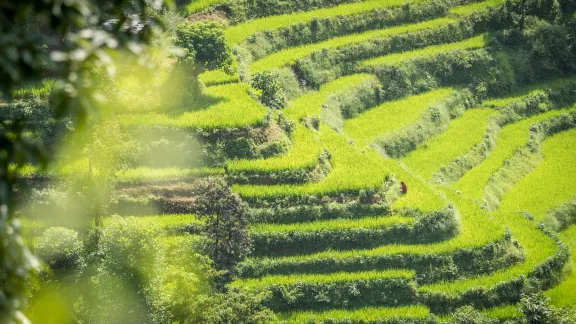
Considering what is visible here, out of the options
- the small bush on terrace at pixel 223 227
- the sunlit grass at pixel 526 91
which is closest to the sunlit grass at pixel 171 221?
the small bush on terrace at pixel 223 227

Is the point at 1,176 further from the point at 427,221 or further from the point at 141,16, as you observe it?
the point at 427,221

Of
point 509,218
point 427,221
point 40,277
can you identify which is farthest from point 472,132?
point 40,277

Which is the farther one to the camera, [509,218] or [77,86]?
[509,218]

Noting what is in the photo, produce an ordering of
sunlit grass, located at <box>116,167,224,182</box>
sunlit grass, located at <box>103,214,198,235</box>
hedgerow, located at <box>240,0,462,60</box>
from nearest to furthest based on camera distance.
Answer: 1. sunlit grass, located at <box>103,214,198,235</box>
2. sunlit grass, located at <box>116,167,224,182</box>
3. hedgerow, located at <box>240,0,462,60</box>

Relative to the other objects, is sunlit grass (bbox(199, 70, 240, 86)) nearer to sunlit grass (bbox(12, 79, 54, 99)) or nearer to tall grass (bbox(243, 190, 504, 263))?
sunlit grass (bbox(12, 79, 54, 99))

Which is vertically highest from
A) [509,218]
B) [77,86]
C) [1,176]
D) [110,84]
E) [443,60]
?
[77,86]

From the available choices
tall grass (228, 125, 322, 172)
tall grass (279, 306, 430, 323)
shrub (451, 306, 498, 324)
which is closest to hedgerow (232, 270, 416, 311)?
tall grass (279, 306, 430, 323)

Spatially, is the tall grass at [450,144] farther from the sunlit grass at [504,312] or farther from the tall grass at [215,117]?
the sunlit grass at [504,312]
